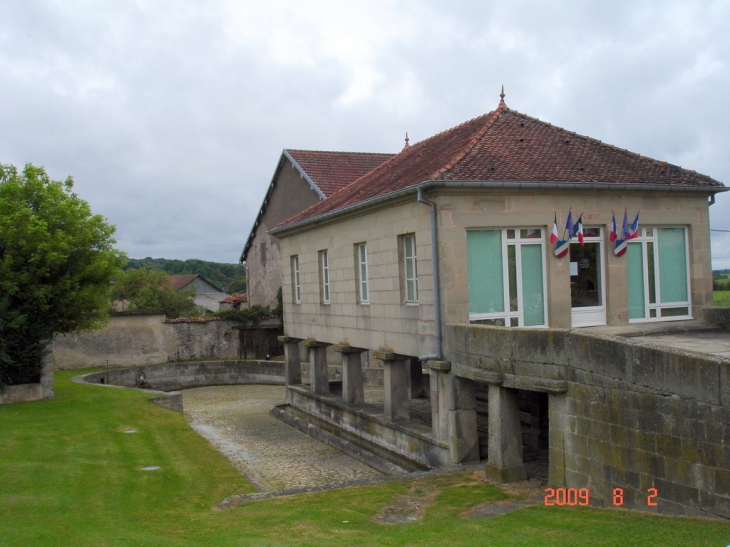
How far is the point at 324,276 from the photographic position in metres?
20.3

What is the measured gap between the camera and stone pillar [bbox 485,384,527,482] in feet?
38.4

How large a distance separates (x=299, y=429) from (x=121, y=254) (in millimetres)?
8054

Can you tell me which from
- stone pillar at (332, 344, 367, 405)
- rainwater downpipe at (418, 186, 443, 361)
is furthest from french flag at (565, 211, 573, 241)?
stone pillar at (332, 344, 367, 405)

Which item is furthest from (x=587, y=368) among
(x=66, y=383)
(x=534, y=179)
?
(x=66, y=383)

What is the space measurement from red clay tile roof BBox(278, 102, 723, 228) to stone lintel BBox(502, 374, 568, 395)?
3.90 metres

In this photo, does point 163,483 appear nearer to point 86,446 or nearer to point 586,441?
point 86,446

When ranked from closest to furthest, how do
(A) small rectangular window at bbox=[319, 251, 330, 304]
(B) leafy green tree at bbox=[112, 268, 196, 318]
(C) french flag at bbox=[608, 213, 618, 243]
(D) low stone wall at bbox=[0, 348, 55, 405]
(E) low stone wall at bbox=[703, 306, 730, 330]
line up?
(C) french flag at bbox=[608, 213, 618, 243] → (E) low stone wall at bbox=[703, 306, 730, 330] → (A) small rectangular window at bbox=[319, 251, 330, 304] → (D) low stone wall at bbox=[0, 348, 55, 405] → (B) leafy green tree at bbox=[112, 268, 196, 318]

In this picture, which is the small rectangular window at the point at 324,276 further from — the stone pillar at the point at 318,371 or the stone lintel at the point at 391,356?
the stone lintel at the point at 391,356

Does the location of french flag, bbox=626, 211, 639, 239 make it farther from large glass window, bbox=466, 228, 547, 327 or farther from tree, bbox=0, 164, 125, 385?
tree, bbox=0, 164, 125, 385

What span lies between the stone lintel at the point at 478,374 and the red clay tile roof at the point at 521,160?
11.3 ft

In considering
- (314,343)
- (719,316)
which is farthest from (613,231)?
(314,343)

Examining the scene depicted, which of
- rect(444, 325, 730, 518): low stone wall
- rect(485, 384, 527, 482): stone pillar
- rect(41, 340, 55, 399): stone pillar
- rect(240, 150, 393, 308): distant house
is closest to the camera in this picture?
rect(444, 325, 730, 518): low stone wall

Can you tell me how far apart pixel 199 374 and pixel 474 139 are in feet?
75.6

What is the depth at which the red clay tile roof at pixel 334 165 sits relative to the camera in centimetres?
3237
